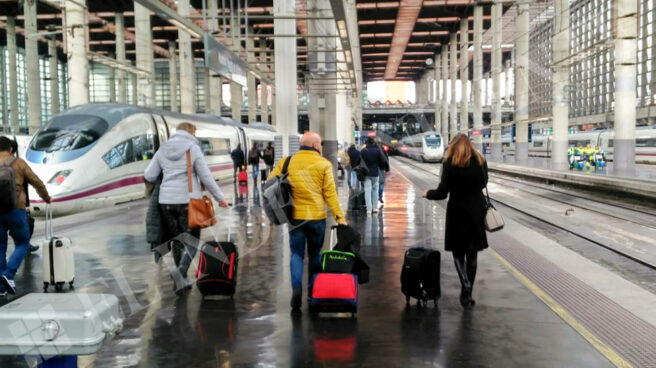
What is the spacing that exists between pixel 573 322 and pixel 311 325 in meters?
2.26

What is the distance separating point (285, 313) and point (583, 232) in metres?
8.72

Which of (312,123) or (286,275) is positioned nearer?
(286,275)

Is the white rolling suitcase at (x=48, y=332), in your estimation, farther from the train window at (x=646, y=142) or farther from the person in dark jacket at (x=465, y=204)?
the train window at (x=646, y=142)

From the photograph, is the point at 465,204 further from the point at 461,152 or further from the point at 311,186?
the point at 311,186

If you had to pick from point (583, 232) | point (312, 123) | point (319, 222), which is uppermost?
point (312, 123)

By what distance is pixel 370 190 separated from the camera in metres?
15.0

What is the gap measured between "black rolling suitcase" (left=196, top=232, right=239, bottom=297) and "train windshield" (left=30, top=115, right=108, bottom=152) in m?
10.4

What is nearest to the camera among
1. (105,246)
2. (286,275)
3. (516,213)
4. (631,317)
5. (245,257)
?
(631,317)

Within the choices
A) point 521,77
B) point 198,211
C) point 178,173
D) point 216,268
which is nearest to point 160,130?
point 178,173

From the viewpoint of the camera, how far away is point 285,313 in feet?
19.6

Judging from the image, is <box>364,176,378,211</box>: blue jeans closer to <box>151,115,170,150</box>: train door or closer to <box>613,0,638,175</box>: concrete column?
<box>151,115,170,150</box>: train door

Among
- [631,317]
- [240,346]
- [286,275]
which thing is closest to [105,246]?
[286,275]

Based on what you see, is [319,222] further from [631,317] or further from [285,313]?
[631,317]

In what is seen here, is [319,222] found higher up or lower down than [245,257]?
higher up
